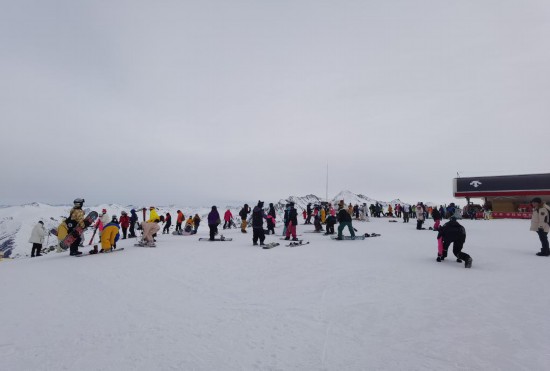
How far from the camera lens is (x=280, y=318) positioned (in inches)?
175

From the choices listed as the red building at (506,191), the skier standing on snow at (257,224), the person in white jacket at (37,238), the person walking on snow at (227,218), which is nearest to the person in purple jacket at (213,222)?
A: the skier standing on snow at (257,224)

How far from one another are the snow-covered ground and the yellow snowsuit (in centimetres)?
407

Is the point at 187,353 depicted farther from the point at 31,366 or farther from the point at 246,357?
the point at 31,366

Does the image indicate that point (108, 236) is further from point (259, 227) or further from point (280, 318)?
point (280, 318)

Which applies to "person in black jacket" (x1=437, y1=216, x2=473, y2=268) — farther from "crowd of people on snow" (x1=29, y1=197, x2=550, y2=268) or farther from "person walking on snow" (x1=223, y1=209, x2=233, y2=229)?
"person walking on snow" (x1=223, y1=209, x2=233, y2=229)

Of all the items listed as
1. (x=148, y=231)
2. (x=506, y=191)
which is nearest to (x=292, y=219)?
(x=148, y=231)

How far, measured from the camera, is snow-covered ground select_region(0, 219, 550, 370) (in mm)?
3248

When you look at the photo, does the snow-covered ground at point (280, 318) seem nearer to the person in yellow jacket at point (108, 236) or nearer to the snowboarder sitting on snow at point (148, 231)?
the person in yellow jacket at point (108, 236)

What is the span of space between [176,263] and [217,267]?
161 cm

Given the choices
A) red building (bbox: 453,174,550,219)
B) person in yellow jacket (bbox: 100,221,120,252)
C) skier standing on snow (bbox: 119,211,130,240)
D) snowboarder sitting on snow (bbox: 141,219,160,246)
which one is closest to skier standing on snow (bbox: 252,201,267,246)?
snowboarder sitting on snow (bbox: 141,219,160,246)

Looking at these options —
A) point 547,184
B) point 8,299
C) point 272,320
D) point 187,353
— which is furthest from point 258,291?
point 547,184

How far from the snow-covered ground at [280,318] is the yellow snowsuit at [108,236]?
4.07 metres

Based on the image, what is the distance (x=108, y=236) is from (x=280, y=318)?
1087 centimetres

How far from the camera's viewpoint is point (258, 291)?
5977 millimetres
